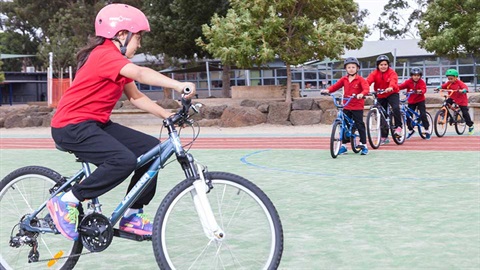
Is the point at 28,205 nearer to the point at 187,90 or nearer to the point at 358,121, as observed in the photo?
the point at 187,90

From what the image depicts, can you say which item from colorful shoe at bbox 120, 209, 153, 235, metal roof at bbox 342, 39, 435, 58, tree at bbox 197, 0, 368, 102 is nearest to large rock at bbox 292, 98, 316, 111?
tree at bbox 197, 0, 368, 102

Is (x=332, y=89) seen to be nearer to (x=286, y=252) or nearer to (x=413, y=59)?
(x=286, y=252)

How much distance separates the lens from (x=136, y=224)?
4.59 metres

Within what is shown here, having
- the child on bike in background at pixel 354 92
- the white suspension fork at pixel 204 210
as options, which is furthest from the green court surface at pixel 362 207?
the white suspension fork at pixel 204 210

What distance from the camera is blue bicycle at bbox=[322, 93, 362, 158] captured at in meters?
12.6

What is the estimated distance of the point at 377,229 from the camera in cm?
634

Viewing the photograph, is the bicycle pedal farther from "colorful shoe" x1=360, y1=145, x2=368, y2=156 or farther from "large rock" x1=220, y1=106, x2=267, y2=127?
"large rock" x1=220, y1=106, x2=267, y2=127

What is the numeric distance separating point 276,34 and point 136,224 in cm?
2242

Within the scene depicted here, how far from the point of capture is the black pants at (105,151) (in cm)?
443

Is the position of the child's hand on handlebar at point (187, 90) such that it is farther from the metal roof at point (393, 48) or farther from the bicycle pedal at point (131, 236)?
the metal roof at point (393, 48)

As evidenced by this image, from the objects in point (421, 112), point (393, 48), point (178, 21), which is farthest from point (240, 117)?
point (393, 48)

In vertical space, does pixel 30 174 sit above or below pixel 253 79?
below

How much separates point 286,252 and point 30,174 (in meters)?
1.90

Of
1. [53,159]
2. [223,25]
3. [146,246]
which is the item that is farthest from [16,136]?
[146,246]
